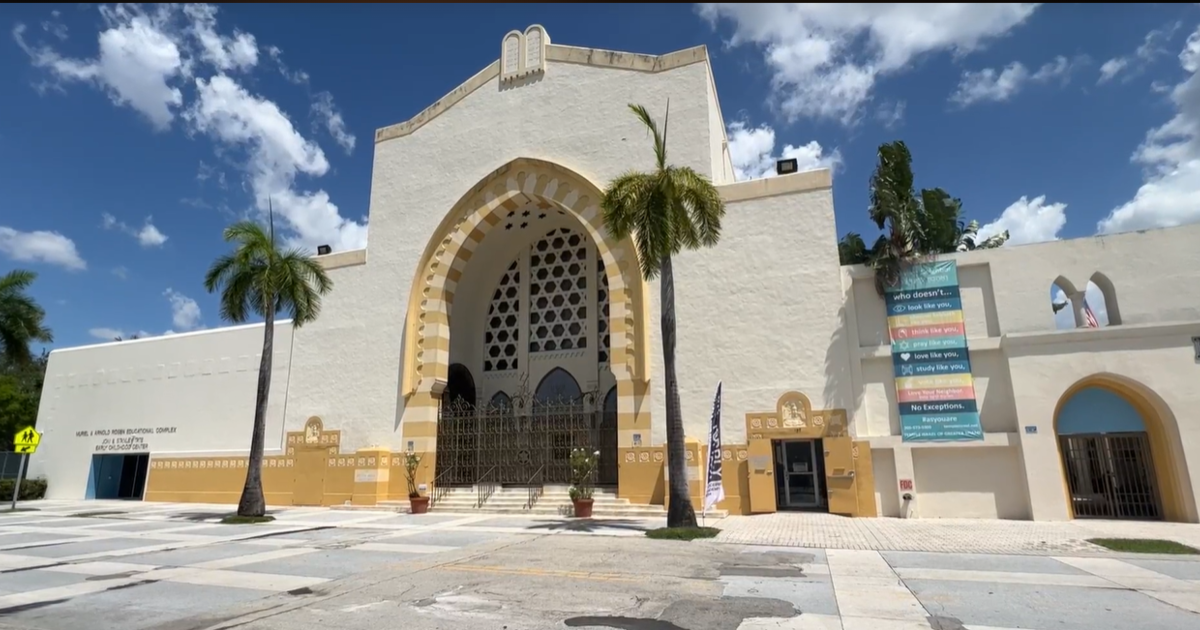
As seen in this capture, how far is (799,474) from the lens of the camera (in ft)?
56.0

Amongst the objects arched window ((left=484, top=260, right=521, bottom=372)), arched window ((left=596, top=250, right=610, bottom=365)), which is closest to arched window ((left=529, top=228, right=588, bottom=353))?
arched window ((left=596, top=250, right=610, bottom=365))

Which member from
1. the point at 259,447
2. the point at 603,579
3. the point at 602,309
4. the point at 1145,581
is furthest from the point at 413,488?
the point at 1145,581

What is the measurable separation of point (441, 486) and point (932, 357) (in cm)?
1435

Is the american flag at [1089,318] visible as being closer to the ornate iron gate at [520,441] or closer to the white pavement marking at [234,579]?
the ornate iron gate at [520,441]

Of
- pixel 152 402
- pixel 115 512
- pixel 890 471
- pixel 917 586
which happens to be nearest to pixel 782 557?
pixel 917 586

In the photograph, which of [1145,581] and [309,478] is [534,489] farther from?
[1145,581]

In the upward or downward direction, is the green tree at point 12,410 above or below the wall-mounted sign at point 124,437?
above

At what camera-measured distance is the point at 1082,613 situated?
6.59 m

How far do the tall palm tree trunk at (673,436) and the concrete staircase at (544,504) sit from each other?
3071 millimetres

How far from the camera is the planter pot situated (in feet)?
54.7

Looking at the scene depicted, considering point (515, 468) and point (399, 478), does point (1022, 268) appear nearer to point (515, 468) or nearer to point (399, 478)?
point (515, 468)

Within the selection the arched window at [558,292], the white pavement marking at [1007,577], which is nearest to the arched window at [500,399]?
the arched window at [558,292]

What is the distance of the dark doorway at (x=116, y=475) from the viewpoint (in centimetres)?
2608

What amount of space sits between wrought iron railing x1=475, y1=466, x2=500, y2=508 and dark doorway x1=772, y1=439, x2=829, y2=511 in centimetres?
830
